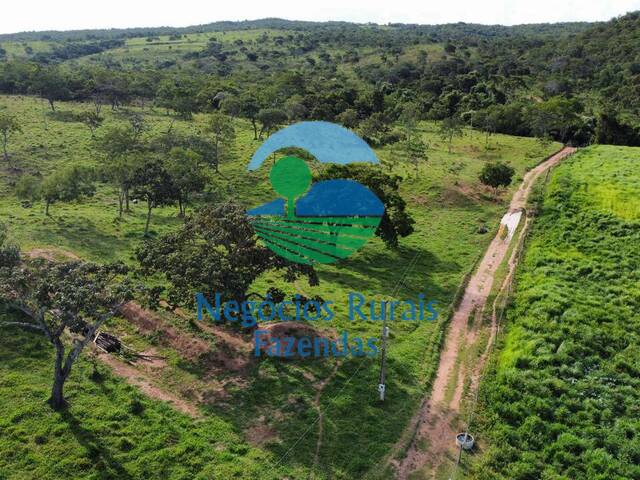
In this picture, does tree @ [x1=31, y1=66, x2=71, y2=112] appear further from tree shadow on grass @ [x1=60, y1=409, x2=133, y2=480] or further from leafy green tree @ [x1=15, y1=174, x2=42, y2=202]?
tree shadow on grass @ [x1=60, y1=409, x2=133, y2=480]

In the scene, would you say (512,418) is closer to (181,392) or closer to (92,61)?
(181,392)

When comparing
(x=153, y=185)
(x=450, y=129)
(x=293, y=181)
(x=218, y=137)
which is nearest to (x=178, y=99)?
(x=218, y=137)

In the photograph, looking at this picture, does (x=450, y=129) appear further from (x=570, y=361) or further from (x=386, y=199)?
(x=570, y=361)

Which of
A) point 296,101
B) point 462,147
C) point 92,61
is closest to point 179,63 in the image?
point 92,61

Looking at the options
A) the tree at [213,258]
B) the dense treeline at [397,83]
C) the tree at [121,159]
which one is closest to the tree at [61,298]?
the tree at [213,258]

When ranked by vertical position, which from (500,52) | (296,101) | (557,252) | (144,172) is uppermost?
(500,52)

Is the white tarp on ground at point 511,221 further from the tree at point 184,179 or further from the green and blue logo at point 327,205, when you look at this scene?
the tree at point 184,179
